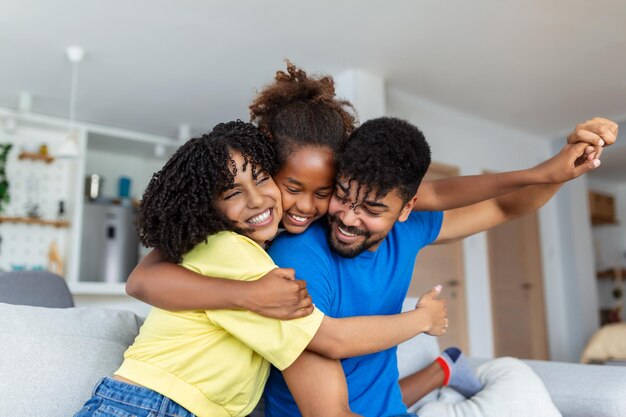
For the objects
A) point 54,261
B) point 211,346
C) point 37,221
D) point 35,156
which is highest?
point 35,156

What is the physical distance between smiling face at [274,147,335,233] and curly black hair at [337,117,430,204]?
5 centimetres

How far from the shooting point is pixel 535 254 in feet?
21.1

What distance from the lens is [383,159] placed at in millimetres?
1283

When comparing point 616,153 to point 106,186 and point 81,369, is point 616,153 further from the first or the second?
point 81,369

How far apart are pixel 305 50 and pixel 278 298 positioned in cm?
340

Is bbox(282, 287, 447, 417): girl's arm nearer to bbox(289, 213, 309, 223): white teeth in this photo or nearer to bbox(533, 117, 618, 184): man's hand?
bbox(289, 213, 309, 223): white teeth

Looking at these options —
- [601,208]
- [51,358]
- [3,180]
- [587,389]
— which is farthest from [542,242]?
[51,358]

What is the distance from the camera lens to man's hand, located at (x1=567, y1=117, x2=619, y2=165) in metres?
1.28

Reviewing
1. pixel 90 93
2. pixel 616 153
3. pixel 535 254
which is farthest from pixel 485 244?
pixel 90 93

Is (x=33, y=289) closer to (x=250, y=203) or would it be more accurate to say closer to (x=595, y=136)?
(x=250, y=203)

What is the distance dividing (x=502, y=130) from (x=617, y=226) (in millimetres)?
3668

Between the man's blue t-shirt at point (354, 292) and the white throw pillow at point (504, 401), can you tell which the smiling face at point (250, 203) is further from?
the white throw pillow at point (504, 401)

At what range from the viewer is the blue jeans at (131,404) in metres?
1.12

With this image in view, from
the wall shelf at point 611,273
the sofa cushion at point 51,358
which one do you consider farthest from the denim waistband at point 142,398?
the wall shelf at point 611,273
